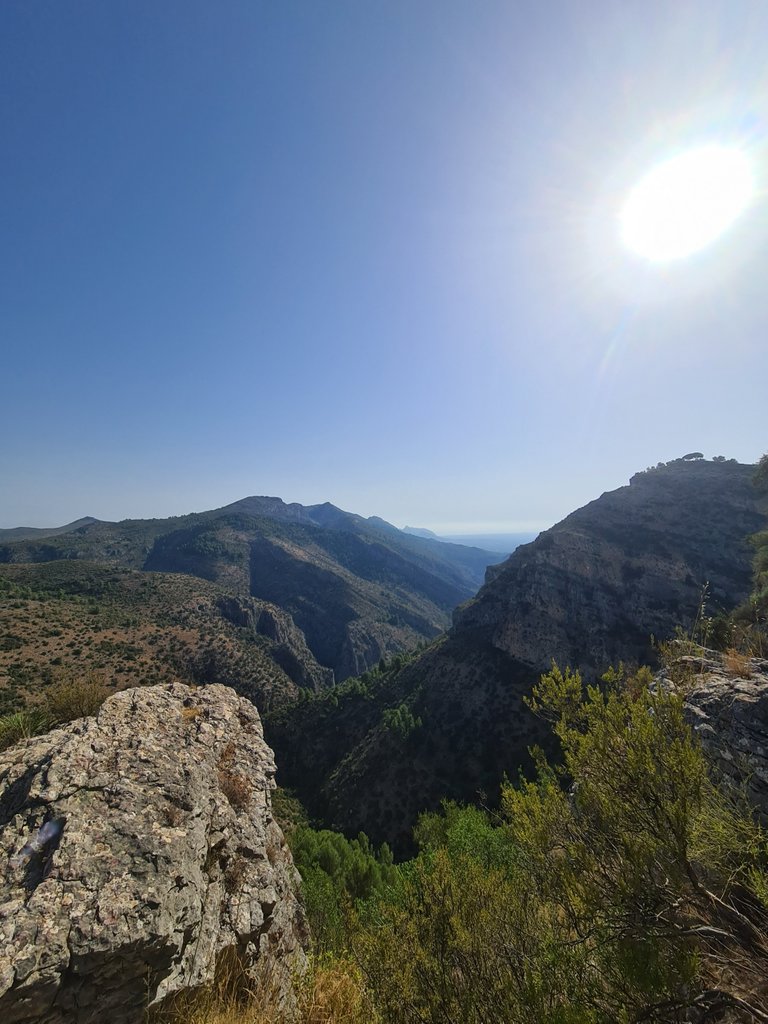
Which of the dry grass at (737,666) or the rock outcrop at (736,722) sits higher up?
the dry grass at (737,666)

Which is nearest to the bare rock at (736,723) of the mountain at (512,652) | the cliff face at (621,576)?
the mountain at (512,652)

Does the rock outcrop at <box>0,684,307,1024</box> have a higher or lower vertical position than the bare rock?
lower

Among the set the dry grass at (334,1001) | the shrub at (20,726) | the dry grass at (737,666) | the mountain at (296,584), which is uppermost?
the dry grass at (737,666)

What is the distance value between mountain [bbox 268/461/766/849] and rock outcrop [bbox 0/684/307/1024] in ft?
168

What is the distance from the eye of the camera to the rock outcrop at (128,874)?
4.36 meters

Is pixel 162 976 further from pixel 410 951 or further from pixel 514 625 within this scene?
pixel 514 625

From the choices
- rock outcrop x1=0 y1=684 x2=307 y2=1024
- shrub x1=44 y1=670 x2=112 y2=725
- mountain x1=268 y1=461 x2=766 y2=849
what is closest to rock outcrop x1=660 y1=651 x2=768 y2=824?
rock outcrop x1=0 y1=684 x2=307 y2=1024

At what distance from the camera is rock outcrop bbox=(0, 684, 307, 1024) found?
4355mm

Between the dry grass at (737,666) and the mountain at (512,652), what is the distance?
52805 mm

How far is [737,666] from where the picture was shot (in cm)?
847

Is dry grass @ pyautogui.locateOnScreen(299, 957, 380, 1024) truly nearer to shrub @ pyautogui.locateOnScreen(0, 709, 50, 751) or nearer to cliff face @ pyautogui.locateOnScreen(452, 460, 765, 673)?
shrub @ pyautogui.locateOnScreen(0, 709, 50, 751)

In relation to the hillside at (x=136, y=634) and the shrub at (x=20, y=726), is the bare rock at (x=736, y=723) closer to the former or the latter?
the shrub at (x=20, y=726)

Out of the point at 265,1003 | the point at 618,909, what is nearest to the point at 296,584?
the point at 265,1003

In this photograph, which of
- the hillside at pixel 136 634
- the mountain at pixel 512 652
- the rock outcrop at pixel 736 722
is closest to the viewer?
the rock outcrop at pixel 736 722
